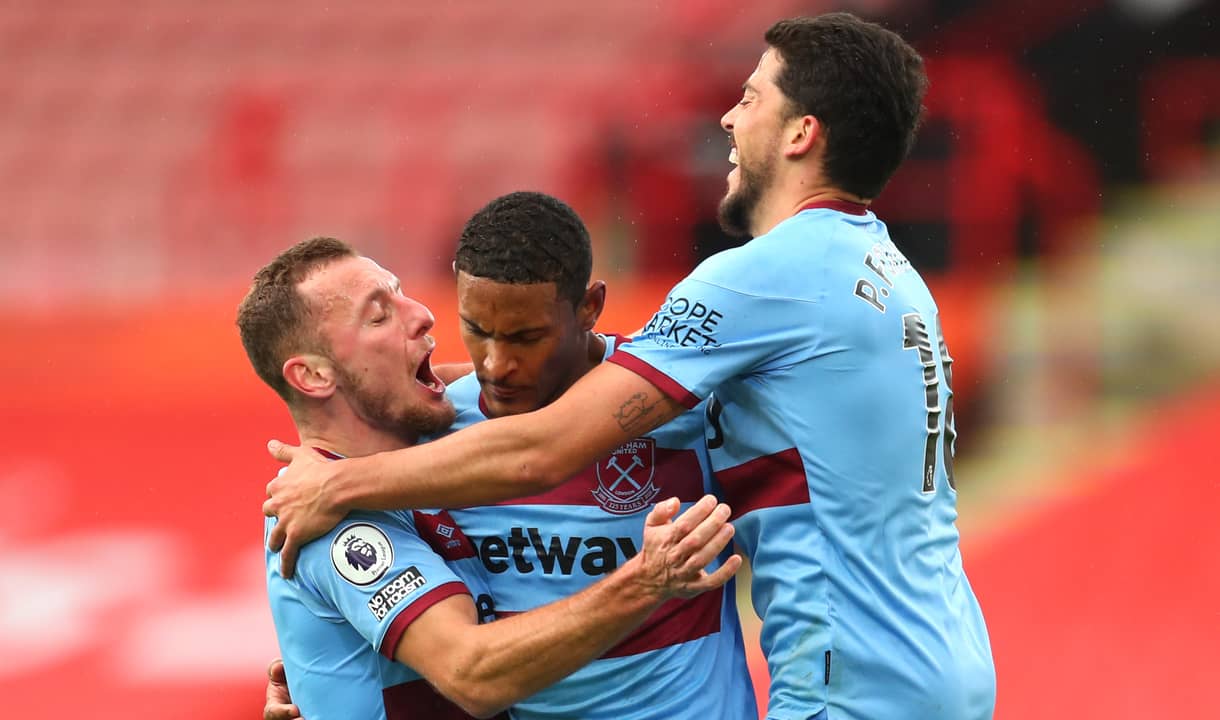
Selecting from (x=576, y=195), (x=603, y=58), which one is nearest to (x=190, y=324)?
(x=576, y=195)

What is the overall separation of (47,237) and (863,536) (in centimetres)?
1041

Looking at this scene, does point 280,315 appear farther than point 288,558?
Yes

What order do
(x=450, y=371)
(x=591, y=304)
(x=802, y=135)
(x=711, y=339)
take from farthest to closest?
(x=450, y=371), (x=591, y=304), (x=802, y=135), (x=711, y=339)

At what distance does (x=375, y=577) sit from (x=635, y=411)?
2.01 feet

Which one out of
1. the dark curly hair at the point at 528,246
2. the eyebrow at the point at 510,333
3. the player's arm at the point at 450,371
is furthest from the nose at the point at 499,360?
the player's arm at the point at 450,371

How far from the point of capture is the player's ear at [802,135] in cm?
292

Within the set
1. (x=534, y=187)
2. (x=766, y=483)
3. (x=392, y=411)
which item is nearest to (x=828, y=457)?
(x=766, y=483)

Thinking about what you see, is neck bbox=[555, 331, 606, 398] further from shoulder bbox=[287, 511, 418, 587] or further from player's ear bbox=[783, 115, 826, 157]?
player's ear bbox=[783, 115, 826, 157]

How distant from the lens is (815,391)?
2750 millimetres

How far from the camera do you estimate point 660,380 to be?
2689 millimetres

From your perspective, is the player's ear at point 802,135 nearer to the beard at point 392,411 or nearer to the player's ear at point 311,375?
the beard at point 392,411

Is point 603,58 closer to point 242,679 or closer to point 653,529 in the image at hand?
point 242,679

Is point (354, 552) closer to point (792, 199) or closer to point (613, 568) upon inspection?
point (613, 568)

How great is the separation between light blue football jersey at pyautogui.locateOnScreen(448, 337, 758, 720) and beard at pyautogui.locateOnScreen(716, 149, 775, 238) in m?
0.43
